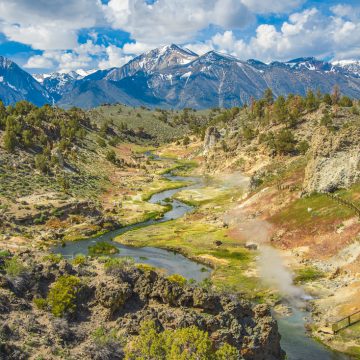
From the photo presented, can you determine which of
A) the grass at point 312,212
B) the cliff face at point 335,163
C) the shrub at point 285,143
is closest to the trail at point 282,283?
the grass at point 312,212

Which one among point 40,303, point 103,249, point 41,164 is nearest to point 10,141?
point 41,164

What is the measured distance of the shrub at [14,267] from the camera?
36562 millimetres

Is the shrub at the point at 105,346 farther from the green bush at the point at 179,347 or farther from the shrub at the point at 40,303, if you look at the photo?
the shrub at the point at 40,303

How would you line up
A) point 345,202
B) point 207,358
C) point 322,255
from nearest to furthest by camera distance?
point 207,358
point 322,255
point 345,202

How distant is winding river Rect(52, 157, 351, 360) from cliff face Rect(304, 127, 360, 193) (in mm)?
33536

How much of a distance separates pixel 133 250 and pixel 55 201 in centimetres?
3505

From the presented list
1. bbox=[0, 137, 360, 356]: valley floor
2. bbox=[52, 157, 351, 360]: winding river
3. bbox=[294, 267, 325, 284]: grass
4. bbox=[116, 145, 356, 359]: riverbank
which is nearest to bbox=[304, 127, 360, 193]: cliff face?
bbox=[0, 137, 360, 356]: valley floor

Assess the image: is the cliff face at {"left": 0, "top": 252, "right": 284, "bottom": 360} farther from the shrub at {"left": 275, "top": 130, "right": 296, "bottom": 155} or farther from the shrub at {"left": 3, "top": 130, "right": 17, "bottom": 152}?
the shrub at {"left": 275, "top": 130, "right": 296, "bottom": 155}

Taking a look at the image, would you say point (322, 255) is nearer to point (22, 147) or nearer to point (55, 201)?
point (55, 201)

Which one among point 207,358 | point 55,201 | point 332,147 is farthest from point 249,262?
point 55,201

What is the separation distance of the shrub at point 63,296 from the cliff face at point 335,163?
6805 centimetres

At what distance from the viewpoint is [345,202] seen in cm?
8238

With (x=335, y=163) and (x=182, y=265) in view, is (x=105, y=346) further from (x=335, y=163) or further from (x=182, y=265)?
(x=335, y=163)

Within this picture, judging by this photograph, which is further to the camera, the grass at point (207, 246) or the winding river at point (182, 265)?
the grass at point (207, 246)
